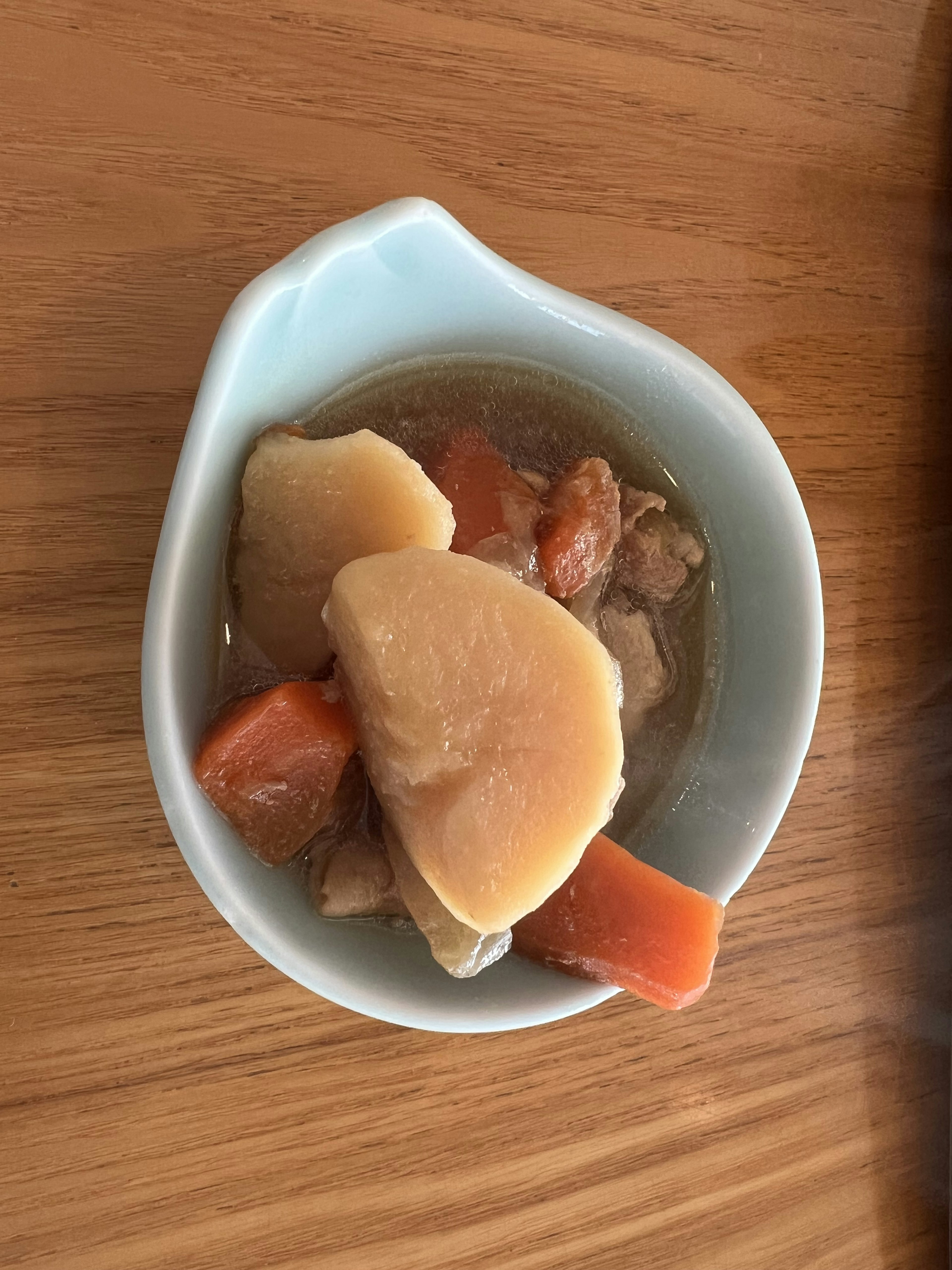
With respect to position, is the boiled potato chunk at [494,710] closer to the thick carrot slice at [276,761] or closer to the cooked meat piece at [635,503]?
the thick carrot slice at [276,761]

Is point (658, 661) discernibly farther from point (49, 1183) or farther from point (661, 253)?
point (49, 1183)

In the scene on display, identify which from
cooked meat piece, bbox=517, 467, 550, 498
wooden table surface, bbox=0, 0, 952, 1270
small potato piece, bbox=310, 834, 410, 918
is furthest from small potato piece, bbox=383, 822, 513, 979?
cooked meat piece, bbox=517, 467, 550, 498

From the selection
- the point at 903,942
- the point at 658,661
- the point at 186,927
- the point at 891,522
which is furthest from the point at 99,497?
the point at 903,942

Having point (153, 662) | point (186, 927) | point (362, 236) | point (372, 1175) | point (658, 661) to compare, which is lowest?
point (372, 1175)

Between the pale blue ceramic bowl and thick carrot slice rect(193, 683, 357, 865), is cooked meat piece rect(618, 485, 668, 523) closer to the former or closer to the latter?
the pale blue ceramic bowl

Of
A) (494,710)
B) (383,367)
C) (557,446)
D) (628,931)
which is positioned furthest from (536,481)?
(628,931)
